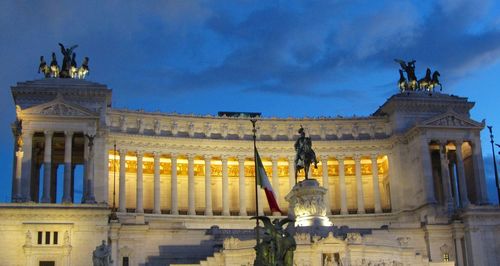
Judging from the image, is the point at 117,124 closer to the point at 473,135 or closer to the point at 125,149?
the point at 125,149

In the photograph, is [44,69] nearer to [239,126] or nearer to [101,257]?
[239,126]

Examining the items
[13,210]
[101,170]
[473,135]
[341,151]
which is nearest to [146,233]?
[13,210]

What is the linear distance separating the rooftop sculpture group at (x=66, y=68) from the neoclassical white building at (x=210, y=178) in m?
2.23

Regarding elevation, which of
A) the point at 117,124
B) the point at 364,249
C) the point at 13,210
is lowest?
the point at 364,249

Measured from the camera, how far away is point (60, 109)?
78875 mm

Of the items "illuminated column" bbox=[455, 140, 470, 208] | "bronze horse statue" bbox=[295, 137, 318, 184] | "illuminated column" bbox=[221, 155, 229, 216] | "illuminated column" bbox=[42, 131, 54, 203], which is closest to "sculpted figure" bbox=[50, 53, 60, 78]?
"illuminated column" bbox=[42, 131, 54, 203]

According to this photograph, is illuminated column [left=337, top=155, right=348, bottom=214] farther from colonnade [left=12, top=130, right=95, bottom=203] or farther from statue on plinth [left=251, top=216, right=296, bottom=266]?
statue on plinth [left=251, top=216, right=296, bottom=266]

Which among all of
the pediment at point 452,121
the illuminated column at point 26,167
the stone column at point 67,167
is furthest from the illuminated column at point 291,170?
the illuminated column at point 26,167

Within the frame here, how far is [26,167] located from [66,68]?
13688 mm

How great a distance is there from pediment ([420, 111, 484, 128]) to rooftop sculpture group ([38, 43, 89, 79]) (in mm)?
38318

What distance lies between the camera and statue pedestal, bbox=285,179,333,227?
6500 cm

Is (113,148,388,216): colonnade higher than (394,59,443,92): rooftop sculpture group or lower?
lower

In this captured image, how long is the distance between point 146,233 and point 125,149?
69.7ft

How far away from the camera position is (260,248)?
139ft
